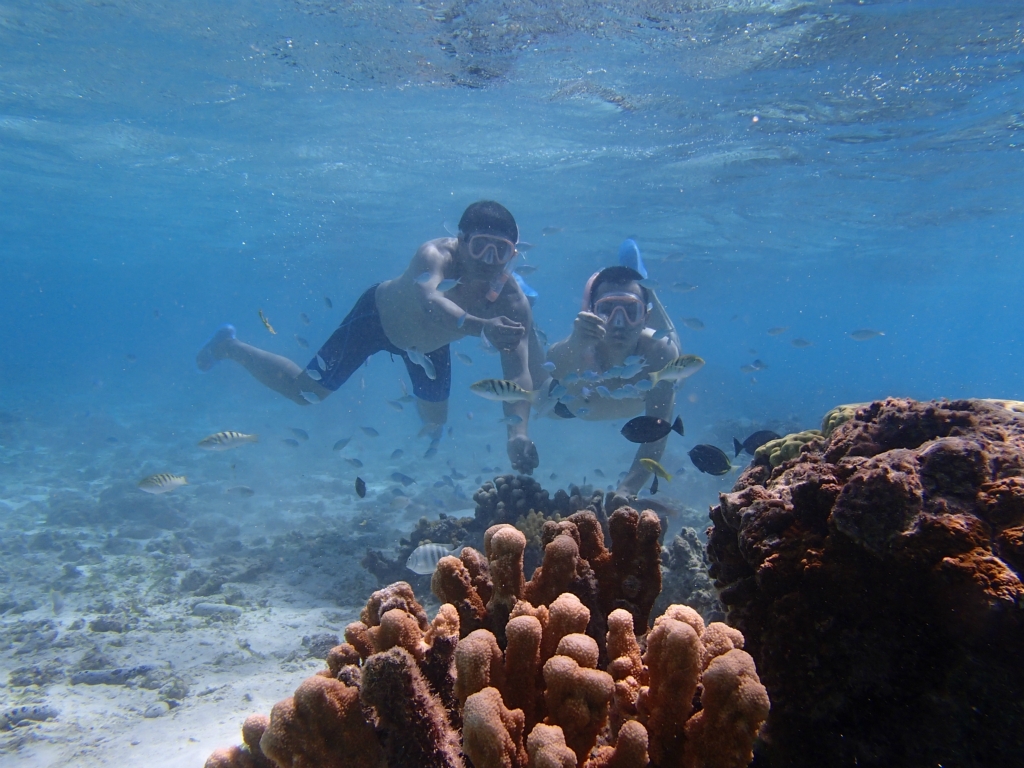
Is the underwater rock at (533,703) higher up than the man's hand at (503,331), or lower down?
lower down

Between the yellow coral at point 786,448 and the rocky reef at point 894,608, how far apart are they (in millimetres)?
1387

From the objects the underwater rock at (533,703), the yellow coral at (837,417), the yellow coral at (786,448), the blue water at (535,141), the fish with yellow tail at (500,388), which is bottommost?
the underwater rock at (533,703)

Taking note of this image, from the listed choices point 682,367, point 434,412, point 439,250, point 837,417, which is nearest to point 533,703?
point 837,417

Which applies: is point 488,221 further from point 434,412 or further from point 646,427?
point 434,412

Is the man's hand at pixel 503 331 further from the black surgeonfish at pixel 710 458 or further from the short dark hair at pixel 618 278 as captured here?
the black surgeonfish at pixel 710 458

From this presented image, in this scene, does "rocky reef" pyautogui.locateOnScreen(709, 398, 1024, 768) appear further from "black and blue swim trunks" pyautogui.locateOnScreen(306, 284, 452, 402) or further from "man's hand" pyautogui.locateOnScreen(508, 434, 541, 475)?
"black and blue swim trunks" pyautogui.locateOnScreen(306, 284, 452, 402)

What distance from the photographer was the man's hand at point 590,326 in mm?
7352

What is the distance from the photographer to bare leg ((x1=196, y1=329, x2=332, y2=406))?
453 inches

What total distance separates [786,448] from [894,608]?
2061 mm

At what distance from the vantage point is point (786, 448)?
12.4ft

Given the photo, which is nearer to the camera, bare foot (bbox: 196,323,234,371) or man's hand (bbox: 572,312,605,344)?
man's hand (bbox: 572,312,605,344)

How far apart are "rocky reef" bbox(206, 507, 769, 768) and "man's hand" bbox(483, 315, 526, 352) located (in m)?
5.60

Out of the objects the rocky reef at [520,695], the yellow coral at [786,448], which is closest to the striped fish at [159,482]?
the rocky reef at [520,695]

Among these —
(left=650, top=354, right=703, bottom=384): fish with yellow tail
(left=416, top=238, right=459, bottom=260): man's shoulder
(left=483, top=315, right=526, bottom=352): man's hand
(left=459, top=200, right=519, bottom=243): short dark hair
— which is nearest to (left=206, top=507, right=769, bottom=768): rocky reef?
(left=650, top=354, right=703, bottom=384): fish with yellow tail
